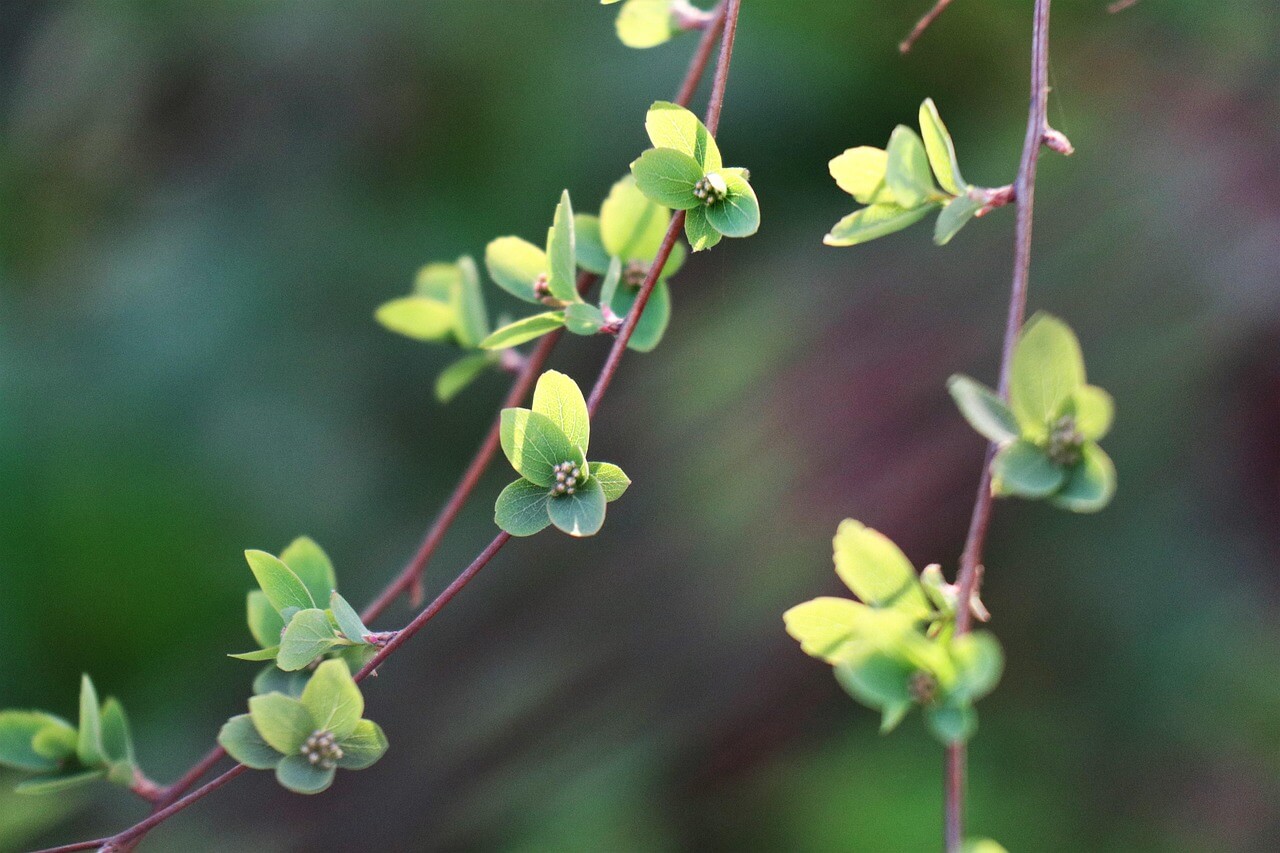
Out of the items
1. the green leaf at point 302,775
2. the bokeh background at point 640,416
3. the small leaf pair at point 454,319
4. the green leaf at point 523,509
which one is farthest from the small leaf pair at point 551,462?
the bokeh background at point 640,416

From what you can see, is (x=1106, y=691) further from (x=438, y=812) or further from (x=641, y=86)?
(x=641, y=86)

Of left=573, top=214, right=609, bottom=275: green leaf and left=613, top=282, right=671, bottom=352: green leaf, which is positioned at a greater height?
left=573, top=214, right=609, bottom=275: green leaf

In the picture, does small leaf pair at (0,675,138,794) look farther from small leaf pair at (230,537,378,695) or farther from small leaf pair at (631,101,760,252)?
small leaf pair at (631,101,760,252)

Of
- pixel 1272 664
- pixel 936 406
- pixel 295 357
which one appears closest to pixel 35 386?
pixel 295 357

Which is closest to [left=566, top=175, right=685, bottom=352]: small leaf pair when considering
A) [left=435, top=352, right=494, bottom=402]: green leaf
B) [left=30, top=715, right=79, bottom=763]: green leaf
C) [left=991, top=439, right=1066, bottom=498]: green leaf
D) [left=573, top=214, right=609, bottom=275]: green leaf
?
[left=573, top=214, right=609, bottom=275]: green leaf

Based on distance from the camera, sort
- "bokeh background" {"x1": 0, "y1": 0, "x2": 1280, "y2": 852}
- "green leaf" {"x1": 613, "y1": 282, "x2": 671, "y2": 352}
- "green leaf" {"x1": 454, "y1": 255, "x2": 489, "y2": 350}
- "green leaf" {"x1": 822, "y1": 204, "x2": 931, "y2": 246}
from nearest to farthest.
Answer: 1. "green leaf" {"x1": 822, "y1": 204, "x2": 931, "y2": 246}
2. "green leaf" {"x1": 613, "y1": 282, "x2": 671, "y2": 352}
3. "green leaf" {"x1": 454, "y1": 255, "x2": 489, "y2": 350}
4. "bokeh background" {"x1": 0, "y1": 0, "x2": 1280, "y2": 852}

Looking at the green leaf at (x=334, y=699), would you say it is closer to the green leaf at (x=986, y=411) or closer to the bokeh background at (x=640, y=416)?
the green leaf at (x=986, y=411)

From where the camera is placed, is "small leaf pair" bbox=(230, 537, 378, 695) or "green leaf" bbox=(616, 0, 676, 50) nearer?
"small leaf pair" bbox=(230, 537, 378, 695)
